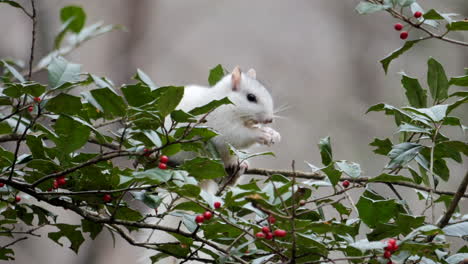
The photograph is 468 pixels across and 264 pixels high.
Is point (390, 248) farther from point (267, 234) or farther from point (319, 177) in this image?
point (319, 177)

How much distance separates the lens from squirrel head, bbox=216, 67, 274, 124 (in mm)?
2299

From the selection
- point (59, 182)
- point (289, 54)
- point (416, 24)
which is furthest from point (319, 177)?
point (289, 54)

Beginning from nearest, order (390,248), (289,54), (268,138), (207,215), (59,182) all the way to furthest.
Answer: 1. (390,248)
2. (207,215)
3. (59,182)
4. (268,138)
5. (289,54)

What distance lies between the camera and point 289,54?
5.83 metres

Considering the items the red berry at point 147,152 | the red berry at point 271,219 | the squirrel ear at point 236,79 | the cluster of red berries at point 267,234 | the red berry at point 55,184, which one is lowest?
the cluster of red berries at point 267,234

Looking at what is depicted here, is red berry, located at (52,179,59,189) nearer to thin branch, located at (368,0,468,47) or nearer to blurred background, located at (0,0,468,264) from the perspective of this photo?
thin branch, located at (368,0,468,47)

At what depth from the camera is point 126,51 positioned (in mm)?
4770

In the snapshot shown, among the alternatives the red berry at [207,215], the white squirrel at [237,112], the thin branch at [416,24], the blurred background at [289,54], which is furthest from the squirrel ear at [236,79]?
the blurred background at [289,54]

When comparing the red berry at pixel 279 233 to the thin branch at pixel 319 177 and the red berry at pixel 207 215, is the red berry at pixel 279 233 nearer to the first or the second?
the red berry at pixel 207 215

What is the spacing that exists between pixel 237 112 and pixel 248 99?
0.08m

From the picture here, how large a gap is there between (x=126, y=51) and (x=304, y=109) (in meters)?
1.66

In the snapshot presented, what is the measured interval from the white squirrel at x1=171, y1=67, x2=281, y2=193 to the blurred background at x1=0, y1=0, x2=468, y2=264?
2251mm

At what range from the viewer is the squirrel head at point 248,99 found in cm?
230

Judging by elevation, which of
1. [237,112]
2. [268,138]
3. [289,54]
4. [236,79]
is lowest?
[268,138]
